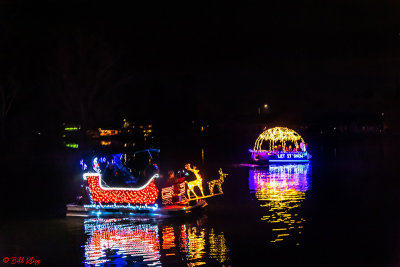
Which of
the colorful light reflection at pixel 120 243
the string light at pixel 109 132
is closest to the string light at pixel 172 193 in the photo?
Answer: the colorful light reflection at pixel 120 243


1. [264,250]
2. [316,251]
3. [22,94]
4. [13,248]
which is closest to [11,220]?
[13,248]

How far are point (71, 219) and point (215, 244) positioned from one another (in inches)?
218

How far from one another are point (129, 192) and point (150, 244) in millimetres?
3359

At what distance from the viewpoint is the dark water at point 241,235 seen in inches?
458

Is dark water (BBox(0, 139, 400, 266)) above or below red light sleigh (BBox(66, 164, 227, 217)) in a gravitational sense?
below

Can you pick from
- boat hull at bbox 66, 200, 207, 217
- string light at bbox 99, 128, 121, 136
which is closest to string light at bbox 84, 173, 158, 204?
boat hull at bbox 66, 200, 207, 217

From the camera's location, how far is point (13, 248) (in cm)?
1282

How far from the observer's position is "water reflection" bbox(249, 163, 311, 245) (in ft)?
46.8

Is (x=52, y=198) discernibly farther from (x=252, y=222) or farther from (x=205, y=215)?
(x=252, y=222)

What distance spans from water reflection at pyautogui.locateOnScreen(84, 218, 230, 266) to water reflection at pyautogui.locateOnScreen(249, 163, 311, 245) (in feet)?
5.90

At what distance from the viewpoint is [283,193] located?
20828 mm

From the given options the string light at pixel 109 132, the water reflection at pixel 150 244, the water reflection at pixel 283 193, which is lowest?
the water reflection at pixel 150 244

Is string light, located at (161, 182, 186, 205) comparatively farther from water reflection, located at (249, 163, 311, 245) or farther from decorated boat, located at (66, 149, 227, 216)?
water reflection, located at (249, 163, 311, 245)

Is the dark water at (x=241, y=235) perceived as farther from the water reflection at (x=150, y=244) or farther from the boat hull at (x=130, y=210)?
the boat hull at (x=130, y=210)
